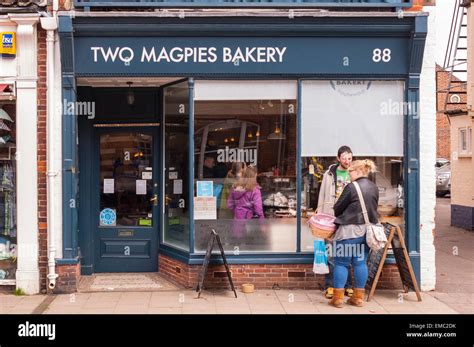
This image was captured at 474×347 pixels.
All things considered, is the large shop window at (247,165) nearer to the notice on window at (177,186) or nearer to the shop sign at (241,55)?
the shop sign at (241,55)

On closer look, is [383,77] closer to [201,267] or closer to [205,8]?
[205,8]

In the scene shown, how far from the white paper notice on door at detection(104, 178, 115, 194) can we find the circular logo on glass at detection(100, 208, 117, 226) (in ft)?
0.92

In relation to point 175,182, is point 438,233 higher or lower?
lower

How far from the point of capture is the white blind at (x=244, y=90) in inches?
328

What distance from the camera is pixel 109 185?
9227 millimetres

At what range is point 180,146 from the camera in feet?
28.8

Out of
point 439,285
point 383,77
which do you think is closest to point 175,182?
point 383,77

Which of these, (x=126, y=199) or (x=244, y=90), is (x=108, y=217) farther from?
(x=244, y=90)

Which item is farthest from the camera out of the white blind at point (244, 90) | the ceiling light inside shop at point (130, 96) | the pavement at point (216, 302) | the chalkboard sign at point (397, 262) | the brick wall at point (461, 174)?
the brick wall at point (461, 174)

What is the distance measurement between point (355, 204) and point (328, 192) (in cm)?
95

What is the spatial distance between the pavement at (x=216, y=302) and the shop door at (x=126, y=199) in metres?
0.43

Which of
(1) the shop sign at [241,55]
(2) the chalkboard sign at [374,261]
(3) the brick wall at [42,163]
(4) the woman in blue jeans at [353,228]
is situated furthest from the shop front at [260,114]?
(4) the woman in blue jeans at [353,228]

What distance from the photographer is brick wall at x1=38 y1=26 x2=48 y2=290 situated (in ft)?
26.6

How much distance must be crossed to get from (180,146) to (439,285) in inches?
170
